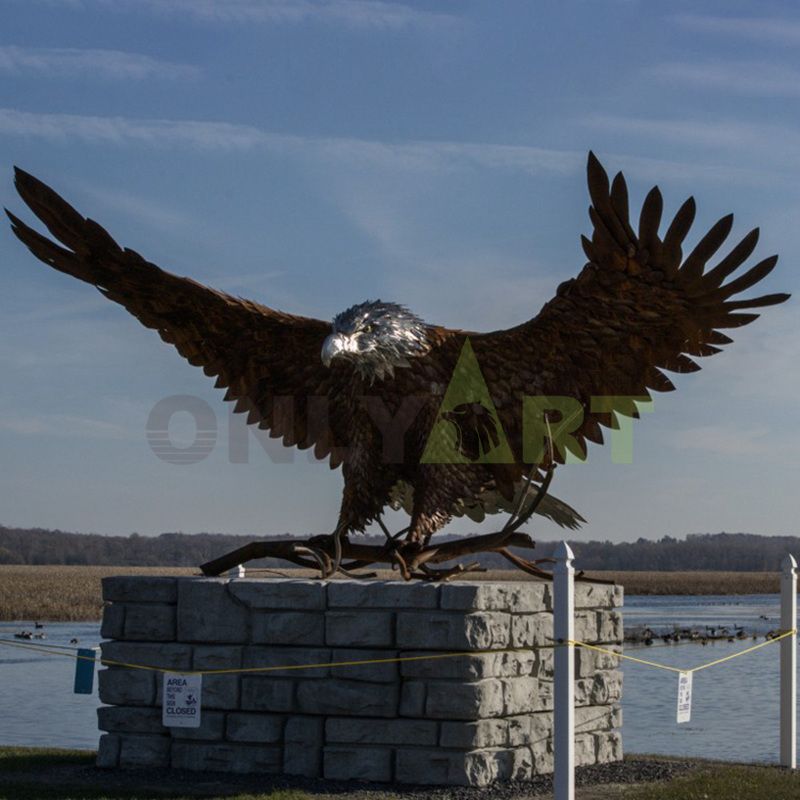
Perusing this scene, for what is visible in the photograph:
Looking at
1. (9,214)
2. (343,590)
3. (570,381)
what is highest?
(9,214)

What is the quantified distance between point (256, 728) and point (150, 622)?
1.01 meters

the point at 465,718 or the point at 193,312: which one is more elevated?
the point at 193,312

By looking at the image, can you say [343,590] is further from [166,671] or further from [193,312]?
[193,312]

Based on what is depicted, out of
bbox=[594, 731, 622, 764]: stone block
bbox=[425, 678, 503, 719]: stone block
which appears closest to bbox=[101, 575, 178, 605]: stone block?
bbox=[425, 678, 503, 719]: stone block

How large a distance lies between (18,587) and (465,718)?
121 ft

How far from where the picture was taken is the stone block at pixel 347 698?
7.73 meters

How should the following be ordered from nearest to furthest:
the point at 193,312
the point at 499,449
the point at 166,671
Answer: the point at 166,671 → the point at 499,449 → the point at 193,312

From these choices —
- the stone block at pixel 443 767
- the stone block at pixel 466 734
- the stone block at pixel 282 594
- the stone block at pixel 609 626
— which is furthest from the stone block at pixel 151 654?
the stone block at pixel 609 626

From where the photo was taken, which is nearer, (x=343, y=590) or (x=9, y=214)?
(x=343, y=590)

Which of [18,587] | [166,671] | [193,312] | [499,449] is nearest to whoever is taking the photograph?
[166,671]

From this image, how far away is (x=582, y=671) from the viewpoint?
29.1ft

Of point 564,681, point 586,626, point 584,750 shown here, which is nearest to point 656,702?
point 584,750

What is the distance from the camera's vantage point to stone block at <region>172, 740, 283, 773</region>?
798cm

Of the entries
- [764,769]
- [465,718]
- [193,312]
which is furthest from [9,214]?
[764,769]
